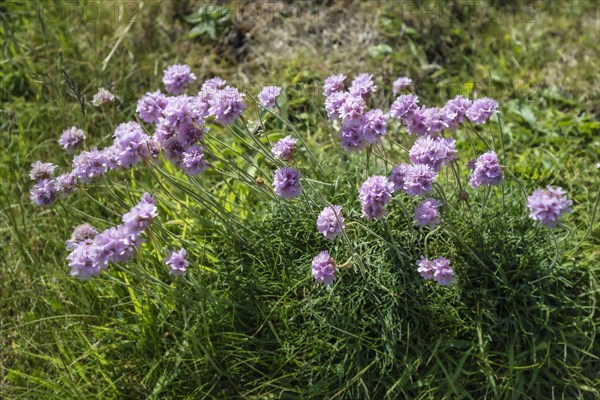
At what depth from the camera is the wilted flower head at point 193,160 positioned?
2.31 metres

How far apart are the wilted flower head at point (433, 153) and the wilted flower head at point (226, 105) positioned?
60 cm

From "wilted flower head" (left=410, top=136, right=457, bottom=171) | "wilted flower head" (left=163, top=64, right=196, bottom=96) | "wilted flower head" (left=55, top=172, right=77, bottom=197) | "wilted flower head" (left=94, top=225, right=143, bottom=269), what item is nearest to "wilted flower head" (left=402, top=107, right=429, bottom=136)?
"wilted flower head" (left=410, top=136, right=457, bottom=171)

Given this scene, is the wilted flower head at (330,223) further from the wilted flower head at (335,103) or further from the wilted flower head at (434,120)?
the wilted flower head at (434,120)

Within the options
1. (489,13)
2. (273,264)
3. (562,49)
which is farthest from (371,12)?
(273,264)

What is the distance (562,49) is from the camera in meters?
4.06

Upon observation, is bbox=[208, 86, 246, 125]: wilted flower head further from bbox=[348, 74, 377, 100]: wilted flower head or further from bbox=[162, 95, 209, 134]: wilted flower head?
bbox=[348, 74, 377, 100]: wilted flower head

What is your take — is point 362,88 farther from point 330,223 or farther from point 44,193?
point 44,193

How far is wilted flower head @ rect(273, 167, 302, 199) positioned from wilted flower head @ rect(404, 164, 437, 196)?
0.36m

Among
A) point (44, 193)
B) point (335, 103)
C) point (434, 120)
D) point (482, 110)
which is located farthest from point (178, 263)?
point (482, 110)

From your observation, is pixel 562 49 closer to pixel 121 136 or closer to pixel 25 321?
pixel 121 136

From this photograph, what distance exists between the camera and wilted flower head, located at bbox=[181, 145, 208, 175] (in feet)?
7.57

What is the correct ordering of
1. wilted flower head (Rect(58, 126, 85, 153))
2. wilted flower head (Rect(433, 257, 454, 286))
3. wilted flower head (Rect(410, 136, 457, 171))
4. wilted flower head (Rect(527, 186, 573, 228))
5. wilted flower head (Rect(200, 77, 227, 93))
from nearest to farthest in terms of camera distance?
wilted flower head (Rect(527, 186, 573, 228)), wilted flower head (Rect(410, 136, 457, 171)), wilted flower head (Rect(433, 257, 454, 286)), wilted flower head (Rect(200, 77, 227, 93)), wilted flower head (Rect(58, 126, 85, 153))

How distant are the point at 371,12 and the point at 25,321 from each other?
103 inches

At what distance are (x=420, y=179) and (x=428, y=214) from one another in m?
0.14
